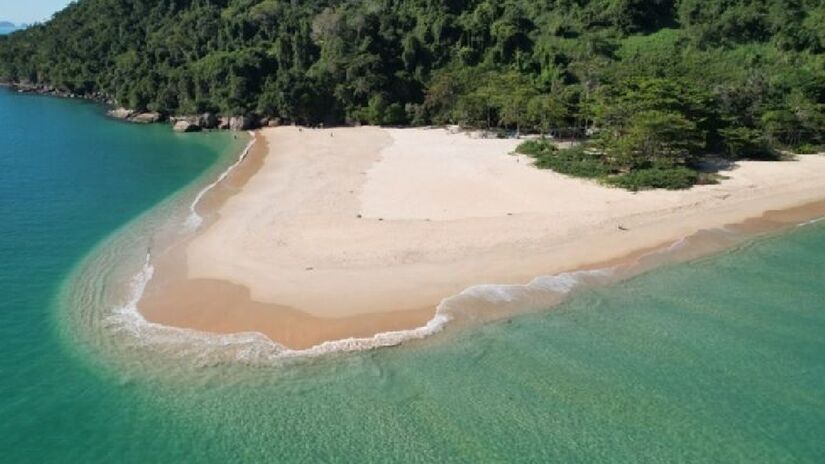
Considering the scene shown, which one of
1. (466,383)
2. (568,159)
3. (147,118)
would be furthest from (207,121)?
(466,383)

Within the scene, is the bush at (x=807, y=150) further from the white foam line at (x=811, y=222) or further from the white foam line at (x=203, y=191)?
the white foam line at (x=203, y=191)

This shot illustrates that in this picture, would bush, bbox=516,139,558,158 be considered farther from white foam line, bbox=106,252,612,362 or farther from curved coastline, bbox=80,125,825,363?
white foam line, bbox=106,252,612,362

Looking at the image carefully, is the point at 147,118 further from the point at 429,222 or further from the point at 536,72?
the point at 429,222

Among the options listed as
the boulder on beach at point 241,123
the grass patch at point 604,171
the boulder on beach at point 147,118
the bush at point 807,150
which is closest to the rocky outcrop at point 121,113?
the boulder on beach at point 147,118

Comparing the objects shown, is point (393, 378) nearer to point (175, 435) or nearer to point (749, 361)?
point (175, 435)

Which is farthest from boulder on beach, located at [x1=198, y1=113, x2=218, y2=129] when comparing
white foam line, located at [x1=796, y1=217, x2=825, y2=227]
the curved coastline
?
white foam line, located at [x1=796, y1=217, x2=825, y2=227]
